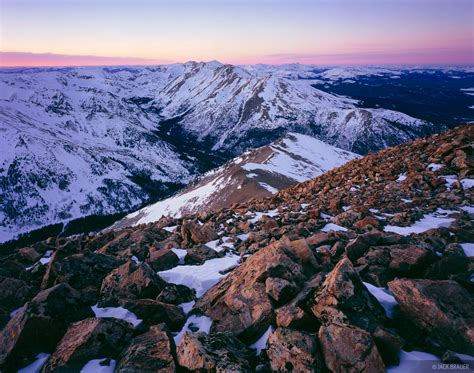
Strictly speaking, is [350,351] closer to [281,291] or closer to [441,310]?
[281,291]

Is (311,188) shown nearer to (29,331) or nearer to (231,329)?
(231,329)

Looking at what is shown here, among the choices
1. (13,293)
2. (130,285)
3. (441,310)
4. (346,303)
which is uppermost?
(441,310)

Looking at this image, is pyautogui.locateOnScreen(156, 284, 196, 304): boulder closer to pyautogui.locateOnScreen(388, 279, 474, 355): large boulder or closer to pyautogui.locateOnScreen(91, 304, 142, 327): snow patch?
pyautogui.locateOnScreen(91, 304, 142, 327): snow patch

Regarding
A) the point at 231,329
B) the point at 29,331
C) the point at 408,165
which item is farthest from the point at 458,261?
the point at 408,165

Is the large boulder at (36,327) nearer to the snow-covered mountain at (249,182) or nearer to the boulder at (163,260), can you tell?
the boulder at (163,260)

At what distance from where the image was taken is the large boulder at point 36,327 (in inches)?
373

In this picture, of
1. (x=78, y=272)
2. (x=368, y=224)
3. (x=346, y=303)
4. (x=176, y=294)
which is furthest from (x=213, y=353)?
(x=368, y=224)

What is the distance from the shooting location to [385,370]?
7816 millimetres

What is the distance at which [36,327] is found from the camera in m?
9.92

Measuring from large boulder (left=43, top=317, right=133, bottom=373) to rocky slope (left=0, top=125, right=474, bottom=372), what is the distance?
0.03 meters

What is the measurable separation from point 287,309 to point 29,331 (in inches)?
324

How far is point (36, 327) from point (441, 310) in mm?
12439

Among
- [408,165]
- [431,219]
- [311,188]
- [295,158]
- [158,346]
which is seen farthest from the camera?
[295,158]

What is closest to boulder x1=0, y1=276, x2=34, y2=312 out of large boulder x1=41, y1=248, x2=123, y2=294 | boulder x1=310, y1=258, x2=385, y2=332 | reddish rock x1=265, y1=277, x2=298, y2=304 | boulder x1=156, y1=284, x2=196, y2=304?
large boulder x1=41, y1=248, x2=123, y2=294
